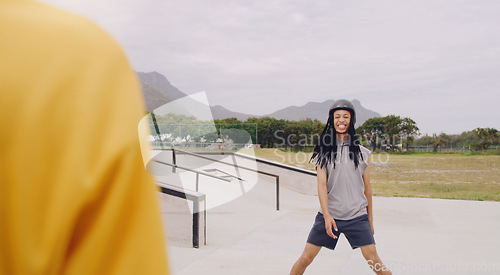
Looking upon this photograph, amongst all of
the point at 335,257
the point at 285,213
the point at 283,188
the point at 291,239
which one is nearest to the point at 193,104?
the point at 283,188

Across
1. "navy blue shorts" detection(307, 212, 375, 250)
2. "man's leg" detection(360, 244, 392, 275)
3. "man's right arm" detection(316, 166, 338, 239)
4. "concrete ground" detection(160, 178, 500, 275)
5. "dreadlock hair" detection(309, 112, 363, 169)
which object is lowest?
"concrete ground" detection(160, 178, 500, 275)

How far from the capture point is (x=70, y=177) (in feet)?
1.22

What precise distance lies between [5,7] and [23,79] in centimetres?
8

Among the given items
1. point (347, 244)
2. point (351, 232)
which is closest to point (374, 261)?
point (351, 232)

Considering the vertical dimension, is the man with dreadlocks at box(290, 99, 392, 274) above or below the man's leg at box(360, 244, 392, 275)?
above

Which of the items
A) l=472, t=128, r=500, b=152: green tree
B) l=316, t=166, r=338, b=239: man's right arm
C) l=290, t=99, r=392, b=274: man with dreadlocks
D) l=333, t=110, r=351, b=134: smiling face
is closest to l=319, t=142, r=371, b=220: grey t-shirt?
l=290, t=99, r=392, b=274: man with dreadlocks

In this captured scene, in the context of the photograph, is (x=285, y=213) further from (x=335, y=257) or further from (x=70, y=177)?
(x=70, y=177)

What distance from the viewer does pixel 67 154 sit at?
1.23 feet

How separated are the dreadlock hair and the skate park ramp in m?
1.87

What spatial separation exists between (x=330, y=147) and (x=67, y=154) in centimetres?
336

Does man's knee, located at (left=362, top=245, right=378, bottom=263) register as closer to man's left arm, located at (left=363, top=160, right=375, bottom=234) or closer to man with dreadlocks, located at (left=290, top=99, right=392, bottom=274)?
man with dreadlocks, located at (left=290, top=99, right=392, bottom=274)

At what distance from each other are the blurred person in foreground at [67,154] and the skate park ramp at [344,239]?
442 centimetres

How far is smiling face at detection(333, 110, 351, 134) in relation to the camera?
363cm

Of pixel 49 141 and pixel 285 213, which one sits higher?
pixel 49 141
